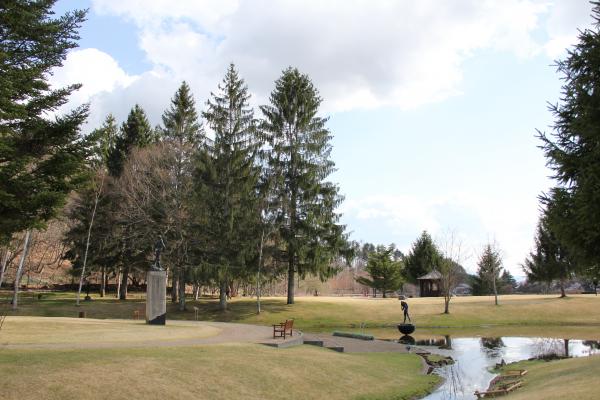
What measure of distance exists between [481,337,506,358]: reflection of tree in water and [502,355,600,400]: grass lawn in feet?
12.2

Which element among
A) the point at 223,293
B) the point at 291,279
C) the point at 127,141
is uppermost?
the point at 127,141

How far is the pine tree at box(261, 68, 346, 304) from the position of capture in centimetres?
4428

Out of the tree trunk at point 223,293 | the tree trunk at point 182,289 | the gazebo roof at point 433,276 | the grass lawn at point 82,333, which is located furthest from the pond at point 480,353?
the gazebo roof at point 433,276

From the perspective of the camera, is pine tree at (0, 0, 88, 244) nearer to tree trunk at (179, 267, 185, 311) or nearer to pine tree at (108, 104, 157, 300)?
tree trunk at (179, 267, 185, 311)

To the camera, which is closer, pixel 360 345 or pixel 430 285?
pixel 360 345

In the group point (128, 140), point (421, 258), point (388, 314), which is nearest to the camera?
point (388, 314)

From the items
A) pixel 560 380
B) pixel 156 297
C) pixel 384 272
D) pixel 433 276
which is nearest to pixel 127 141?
pixel 156 297

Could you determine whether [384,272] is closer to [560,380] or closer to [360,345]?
[360,345]

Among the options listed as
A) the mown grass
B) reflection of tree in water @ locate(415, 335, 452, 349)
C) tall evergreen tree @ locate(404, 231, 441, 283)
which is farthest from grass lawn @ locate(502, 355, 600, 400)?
tall evergreen tree @ locate(404, 231, 441, 283)

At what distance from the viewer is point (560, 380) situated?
52.5ft

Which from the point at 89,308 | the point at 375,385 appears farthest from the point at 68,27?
the point at 89,308

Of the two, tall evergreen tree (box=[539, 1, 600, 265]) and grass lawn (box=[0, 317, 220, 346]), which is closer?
tall evergreen tree (box=[539, 1, 600, 265])

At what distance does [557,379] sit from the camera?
16438 mm

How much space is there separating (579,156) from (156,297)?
20.8 meters
